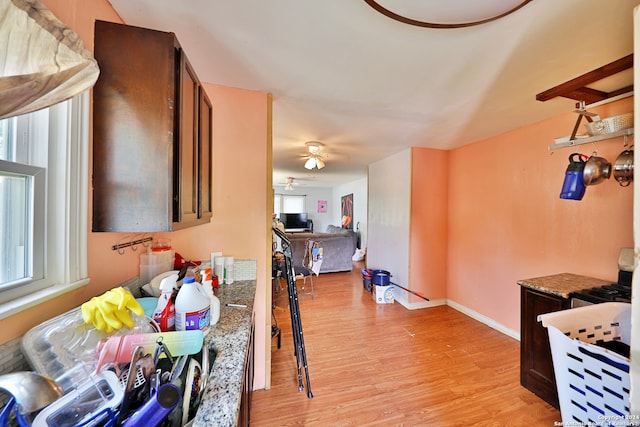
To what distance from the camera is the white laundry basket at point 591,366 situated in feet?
3.13

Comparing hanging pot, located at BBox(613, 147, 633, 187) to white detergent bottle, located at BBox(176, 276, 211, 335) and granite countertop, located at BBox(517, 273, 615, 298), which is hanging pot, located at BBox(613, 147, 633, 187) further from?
white detergent bottle, located at BBox(176, 276, 211, 335)

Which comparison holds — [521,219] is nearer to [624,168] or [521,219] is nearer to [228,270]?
[624,168]

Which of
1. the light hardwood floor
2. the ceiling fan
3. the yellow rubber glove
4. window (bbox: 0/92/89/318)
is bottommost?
Result: the light hardwood floor

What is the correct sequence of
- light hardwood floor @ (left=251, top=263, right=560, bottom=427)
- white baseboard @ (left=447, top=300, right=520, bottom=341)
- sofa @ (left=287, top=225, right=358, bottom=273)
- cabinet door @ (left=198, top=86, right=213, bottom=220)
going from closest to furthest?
cabinet door @ (left=198, top=86, right=213, bottom=220), light hardwood floor @ (left=251, top=263, right=560, bottom=427), white baseboard @ (left=447, top=300, right=520, bottom=341), sofa @ (left=287, top=225, right=358, bottom=273)

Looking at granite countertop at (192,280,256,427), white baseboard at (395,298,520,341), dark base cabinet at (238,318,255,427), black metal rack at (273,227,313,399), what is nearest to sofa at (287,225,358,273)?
white baseboard at (395,298,520,341)

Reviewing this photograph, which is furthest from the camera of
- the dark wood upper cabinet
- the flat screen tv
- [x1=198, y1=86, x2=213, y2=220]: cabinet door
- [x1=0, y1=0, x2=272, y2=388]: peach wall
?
the flat screen tv

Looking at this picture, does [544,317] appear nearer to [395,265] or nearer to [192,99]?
[192,99]

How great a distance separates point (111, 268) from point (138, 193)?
1.61 feet

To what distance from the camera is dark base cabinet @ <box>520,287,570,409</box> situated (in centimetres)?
164

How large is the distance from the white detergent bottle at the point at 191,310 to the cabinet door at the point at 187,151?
0.97 ft

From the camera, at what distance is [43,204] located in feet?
2.49

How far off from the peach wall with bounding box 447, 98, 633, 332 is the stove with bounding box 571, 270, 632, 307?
0.25 metres

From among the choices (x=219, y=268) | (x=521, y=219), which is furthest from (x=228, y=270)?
(x=521, y=219)

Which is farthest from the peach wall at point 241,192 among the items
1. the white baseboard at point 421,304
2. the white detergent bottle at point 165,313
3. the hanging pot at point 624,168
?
the hanging pot at point 624,168
